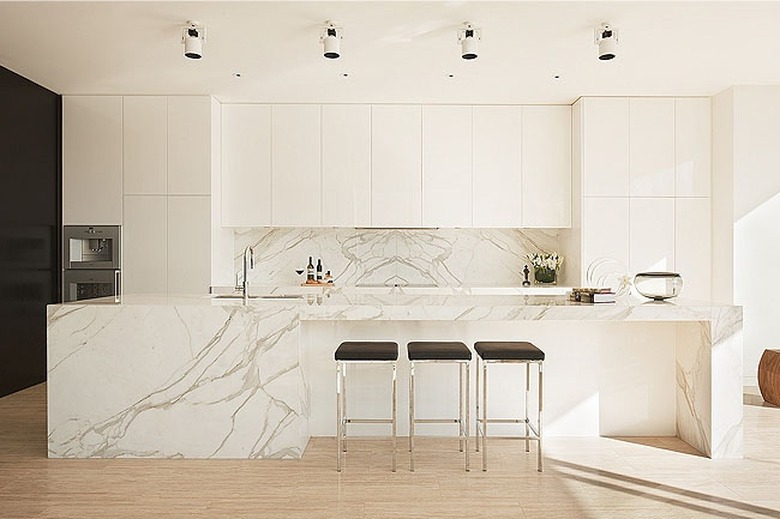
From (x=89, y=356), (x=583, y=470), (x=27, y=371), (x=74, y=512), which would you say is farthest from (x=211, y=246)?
(x=583, y=470)

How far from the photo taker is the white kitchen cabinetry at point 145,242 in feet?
20.5

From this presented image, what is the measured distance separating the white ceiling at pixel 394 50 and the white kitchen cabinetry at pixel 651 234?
98cm

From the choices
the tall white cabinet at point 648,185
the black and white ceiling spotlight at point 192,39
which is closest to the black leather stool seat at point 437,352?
the black and white ceiling spotlight at point 192,39

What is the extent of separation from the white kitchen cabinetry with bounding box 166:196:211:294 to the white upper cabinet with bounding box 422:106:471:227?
198 centimetres

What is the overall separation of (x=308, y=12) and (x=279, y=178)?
8.19ft

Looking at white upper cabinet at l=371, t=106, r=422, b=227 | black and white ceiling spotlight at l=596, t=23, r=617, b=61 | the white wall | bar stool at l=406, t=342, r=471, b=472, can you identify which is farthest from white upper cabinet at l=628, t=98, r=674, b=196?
bar stool at l=406, t=342, r=471, b=472

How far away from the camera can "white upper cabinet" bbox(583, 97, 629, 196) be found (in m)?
6.25

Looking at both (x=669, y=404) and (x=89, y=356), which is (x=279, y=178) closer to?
(x=89, y=356)

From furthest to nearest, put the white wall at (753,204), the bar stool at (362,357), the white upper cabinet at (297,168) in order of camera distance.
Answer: the white upper cabinet at (297,168)
the white wall at (753,204)
the bar stool at (362,357)

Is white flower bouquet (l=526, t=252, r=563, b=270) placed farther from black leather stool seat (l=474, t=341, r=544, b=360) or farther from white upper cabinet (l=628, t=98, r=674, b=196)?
black leather stool seat (l=474, t=341, r=544, b=360)

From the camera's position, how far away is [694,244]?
6.26 meters

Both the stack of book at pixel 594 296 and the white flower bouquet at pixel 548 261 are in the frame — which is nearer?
the stack of book at pixel 594 296

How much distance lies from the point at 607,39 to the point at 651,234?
8.08ft

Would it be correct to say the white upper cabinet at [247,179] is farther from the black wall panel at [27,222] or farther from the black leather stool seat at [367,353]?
the black leather stool seat at [367,353]
